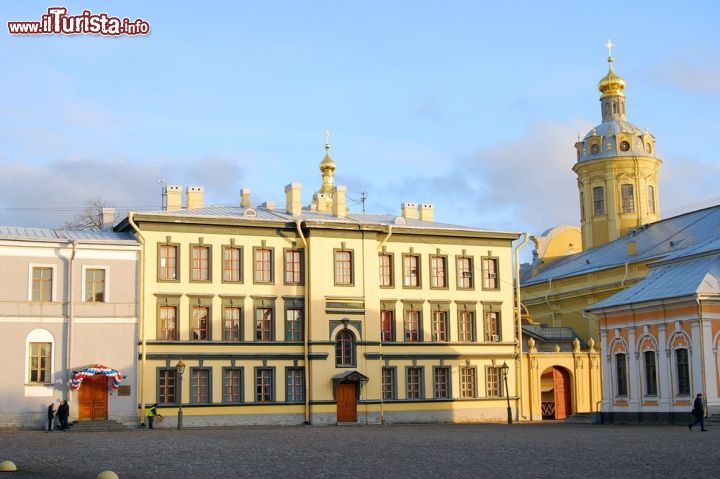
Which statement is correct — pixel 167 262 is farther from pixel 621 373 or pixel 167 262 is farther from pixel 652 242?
pixel 652 242

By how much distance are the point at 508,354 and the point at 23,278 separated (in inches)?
928

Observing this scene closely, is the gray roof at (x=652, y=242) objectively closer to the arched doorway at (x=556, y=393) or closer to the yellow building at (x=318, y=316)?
the arched doorway at (x=556, y=393)

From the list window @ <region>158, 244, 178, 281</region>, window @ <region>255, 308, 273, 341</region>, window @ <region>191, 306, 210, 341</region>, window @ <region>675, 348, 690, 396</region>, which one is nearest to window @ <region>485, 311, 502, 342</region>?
window @ <region>255, 308, 273, 341</region>

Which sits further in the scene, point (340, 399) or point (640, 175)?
point (640, 175)

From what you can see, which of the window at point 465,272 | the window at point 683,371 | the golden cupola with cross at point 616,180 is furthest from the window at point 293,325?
the golden cupola with cross at point 616,180

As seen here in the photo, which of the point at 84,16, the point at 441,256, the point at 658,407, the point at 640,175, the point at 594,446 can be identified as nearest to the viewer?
the point at 594,446

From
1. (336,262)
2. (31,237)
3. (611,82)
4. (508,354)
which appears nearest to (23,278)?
(31,237)

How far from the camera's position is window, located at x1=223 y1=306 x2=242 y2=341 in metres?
48.2

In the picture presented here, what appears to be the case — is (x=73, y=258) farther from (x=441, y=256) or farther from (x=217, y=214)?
(x=441, y=256)

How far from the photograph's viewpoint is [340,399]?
162ft

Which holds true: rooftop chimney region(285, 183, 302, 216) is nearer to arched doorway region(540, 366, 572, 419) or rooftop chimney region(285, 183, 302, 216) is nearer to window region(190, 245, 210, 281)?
window region(190, 245, 210, 281)

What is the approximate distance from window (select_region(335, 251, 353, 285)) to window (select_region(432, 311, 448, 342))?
4.92 m

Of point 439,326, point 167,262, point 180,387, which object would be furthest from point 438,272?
point 180,387

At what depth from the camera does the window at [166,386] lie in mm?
46219
